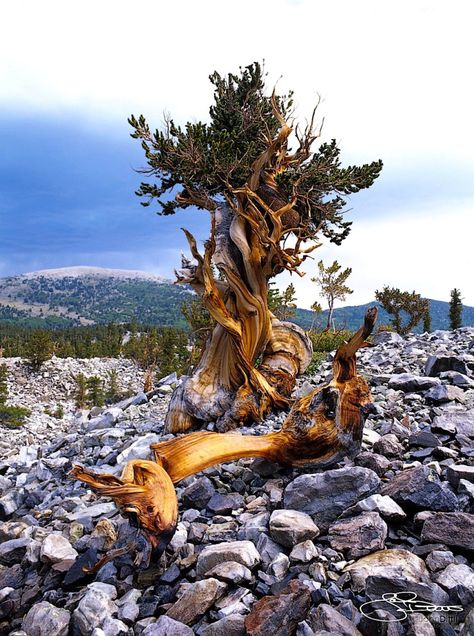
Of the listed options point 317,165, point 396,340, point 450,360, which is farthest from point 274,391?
point 396,340

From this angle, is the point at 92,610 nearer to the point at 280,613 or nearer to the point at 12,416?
the point at 280,613

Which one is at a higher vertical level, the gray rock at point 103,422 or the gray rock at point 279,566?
the gray rock at point 279,566

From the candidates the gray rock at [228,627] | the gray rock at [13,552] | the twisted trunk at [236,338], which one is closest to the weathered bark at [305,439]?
the gray rock at [228,627]

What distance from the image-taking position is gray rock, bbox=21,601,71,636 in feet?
10.8

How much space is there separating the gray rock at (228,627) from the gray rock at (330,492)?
1.30 m

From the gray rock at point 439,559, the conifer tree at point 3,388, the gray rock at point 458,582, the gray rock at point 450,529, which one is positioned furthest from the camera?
the conifer tree at point 3,388

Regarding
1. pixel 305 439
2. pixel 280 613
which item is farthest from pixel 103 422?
pixel 280 613

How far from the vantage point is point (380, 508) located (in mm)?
3824

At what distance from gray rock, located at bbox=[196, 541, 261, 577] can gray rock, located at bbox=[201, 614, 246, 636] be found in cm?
55

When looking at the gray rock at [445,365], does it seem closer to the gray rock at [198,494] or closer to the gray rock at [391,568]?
the gray rock at [198,494]

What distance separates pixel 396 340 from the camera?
55.8ft

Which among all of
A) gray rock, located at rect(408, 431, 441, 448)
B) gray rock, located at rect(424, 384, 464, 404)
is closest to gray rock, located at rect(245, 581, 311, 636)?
gray rock, located at rect(408, 431, 441, 448)
